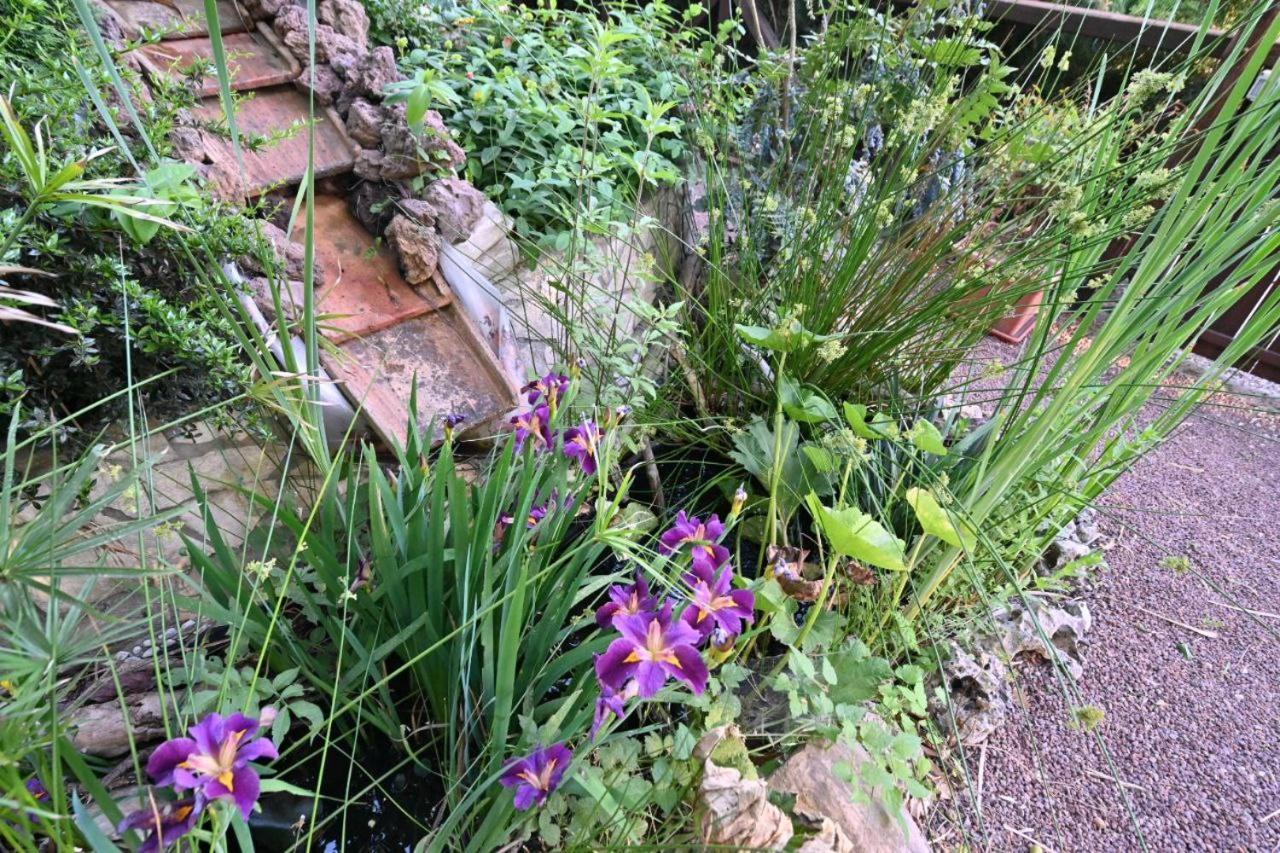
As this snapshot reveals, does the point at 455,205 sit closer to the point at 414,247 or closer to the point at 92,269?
the point at 414,247

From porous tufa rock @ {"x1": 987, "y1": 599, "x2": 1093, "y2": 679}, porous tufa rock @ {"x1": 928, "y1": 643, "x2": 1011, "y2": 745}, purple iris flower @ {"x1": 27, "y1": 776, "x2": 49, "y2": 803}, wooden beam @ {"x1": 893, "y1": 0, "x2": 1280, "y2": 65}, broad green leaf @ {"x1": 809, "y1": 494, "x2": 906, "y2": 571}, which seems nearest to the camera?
purple iris flower @ {"x1": 27, "y1": 776, "x2": 49, "y2": 803}

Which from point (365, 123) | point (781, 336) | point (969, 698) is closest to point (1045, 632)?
point (969, 698)

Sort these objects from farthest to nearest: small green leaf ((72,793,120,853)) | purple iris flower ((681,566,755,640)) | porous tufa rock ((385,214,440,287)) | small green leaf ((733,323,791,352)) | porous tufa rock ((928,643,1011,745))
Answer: porous tufa rock ((385,214,440,287)) < porous tufa rock ((928,643,1011,745)) < small green leaf ((733,323,791,352)) < purple iris flower ((681,566,755,640)) < small green leaf ((72,793,120,853))

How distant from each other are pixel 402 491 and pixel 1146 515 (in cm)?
220

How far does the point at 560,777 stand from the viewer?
0.90 m

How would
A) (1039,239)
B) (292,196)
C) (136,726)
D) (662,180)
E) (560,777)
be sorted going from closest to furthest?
(560,777) < (136,726) < (1039,239) < (292,196) < (662,180)

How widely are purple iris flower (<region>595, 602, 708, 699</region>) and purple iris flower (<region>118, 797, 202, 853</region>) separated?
0.43 metres

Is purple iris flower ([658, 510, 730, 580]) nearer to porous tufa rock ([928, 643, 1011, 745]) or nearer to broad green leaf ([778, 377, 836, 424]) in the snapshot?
broad green leaf ([778, 377, 836, 424])

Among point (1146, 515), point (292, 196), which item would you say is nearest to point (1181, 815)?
point (1146, 515)

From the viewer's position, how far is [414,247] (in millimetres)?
1868

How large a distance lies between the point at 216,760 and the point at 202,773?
0.02 metres

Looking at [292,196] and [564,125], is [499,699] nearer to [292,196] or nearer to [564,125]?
[292,196]

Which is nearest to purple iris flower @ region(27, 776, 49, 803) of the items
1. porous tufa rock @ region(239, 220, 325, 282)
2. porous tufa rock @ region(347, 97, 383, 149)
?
porous tufa rock @ region(239, 220, 325, 282)

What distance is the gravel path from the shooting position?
1.42 meters
